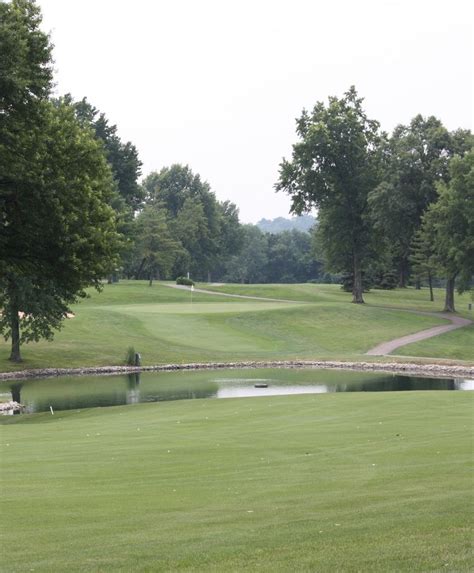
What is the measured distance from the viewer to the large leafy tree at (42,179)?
27.2 meters

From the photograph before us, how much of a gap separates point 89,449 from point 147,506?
6.30 metres

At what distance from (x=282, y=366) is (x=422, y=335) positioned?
1757 cm

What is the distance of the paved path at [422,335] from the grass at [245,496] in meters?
32.9

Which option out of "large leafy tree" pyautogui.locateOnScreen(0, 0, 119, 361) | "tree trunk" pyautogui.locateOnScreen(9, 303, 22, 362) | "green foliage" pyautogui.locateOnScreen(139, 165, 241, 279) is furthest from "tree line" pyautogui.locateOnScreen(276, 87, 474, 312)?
"green foliage" pyautogui.locateOnScreen(139, 165, 241, 279)

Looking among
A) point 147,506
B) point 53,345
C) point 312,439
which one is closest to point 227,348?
point 53,345

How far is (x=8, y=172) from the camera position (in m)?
27.3

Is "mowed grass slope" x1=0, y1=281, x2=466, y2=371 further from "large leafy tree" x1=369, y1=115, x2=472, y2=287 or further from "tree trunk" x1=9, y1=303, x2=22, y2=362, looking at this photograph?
"large leafy tree" x1=369, y1=115, x2=472, y2=287

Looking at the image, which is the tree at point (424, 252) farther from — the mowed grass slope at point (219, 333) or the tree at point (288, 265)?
the tree at point (288, 265)

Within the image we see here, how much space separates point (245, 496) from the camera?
12039 millimetres

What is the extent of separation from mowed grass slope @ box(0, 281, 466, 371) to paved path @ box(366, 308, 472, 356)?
942mm

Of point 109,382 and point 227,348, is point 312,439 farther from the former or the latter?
point 227,348

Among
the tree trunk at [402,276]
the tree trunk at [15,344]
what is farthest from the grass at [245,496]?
the tree trunk at [402,276]

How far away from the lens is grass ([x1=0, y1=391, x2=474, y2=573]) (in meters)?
8.91

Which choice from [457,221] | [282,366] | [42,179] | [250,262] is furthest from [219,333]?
[250,262]
